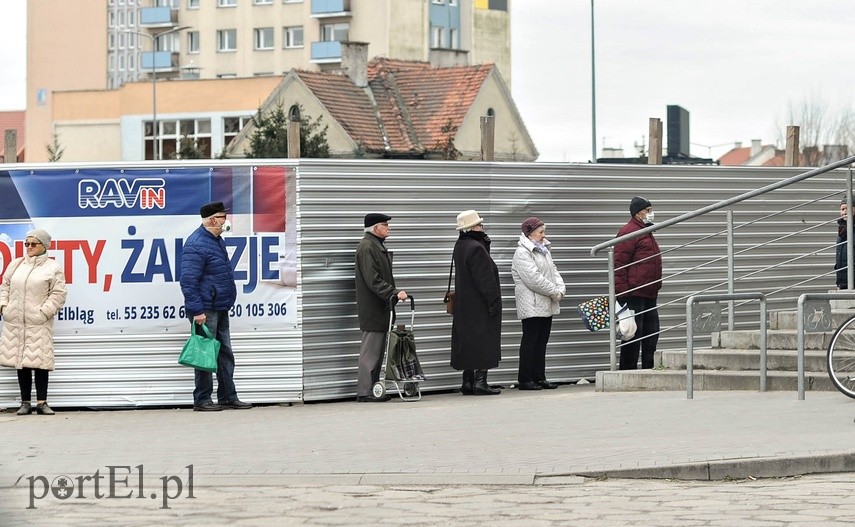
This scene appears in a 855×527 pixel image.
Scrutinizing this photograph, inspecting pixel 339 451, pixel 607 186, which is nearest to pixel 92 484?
pixel 339 451

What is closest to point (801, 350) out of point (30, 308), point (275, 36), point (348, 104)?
point (30, 308)

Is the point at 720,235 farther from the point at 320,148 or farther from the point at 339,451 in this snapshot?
the point at 320,148

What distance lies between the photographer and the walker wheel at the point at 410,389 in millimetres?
14812

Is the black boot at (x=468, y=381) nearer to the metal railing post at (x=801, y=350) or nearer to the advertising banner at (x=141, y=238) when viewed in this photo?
the advertising banner at (x=141, y=238)

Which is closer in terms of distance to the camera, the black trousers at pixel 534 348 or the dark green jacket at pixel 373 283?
the dark green jacket at pixel 373 283

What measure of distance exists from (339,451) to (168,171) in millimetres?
4935

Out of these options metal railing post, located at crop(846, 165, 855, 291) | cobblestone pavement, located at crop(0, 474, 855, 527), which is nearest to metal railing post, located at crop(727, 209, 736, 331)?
metal railing post, located at crop(846, 165, 855, 291)

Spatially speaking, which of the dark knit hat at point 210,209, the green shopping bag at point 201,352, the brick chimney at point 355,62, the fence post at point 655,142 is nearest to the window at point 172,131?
the brick chimney at point 355,62

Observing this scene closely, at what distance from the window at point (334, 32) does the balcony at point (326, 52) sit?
1.53 feet

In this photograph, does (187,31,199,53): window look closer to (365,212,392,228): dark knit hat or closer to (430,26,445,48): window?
(430,26,445,48): window

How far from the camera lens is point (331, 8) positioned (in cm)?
9456

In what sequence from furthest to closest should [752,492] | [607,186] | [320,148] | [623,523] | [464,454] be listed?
[320,148], [607,186], [464,454], [752,492], [623,523]

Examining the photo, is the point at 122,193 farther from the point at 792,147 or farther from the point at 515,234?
the point at 792,147

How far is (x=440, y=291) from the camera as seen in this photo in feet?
51.2
